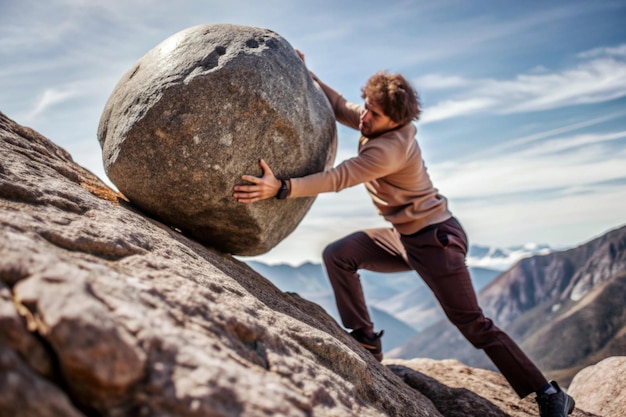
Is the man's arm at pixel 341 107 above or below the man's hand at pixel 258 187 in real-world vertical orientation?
above

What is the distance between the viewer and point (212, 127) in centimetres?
630

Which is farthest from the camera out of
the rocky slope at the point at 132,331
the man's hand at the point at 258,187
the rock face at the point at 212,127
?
the man's hand at the point at 258,187

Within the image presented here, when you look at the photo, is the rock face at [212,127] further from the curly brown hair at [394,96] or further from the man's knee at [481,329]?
the man's knee at [481,329]

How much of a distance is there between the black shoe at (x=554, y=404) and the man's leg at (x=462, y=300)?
14cm

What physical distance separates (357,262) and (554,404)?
318 cm

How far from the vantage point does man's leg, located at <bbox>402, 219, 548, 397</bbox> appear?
6.57 m

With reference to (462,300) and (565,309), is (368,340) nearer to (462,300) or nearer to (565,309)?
(462,300)

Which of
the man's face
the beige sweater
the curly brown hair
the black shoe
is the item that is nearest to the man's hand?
the beige sweater

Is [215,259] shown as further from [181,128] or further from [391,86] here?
[391,86]

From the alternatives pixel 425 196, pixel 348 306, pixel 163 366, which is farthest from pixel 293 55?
pixel 163 366

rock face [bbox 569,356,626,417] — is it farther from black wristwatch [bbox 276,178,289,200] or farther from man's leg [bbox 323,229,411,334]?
black wristwatch [bbox 276,178,289,200]

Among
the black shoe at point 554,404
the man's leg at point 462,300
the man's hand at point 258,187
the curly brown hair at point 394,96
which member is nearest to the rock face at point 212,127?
the man's hand at point 258,187

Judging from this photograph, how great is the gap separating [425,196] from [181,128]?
11.1 ft

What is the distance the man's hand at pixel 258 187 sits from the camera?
6.47 metres
